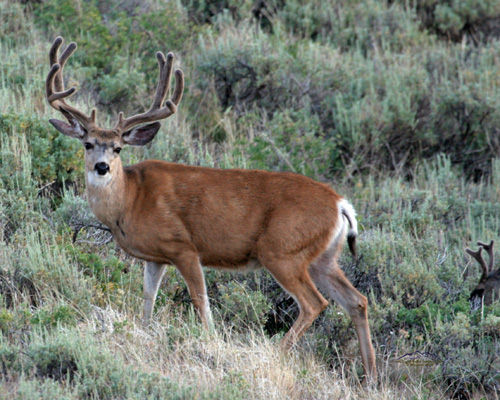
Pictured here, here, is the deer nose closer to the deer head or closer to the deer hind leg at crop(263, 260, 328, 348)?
the deer head

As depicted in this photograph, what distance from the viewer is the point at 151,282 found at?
22.4ft

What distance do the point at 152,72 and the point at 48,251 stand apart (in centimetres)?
487

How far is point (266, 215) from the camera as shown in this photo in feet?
22.0

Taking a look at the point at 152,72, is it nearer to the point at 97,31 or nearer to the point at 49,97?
the point at 97,31

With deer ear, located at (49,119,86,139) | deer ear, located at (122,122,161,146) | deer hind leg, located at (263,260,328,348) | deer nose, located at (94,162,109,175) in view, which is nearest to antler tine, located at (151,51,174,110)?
deer ear, located at (122,122,161,146)

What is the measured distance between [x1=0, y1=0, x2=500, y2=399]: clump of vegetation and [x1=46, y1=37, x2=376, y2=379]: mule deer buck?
0.29 metres

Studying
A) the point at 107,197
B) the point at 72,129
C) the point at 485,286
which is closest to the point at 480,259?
the point at 485,286

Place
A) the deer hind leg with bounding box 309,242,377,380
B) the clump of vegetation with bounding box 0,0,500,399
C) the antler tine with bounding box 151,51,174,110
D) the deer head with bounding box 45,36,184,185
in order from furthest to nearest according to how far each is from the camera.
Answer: the antler tine with bounding box 151,51,174,110, the deer head with bounding box 45,36,184,185, the deer hind leg with bounding box 309,242,377,380, the clump of vegetation with bounding box 0,0,500,399

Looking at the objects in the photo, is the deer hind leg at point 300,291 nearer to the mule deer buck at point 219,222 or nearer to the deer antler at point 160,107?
the mule deer buck at point 219,222

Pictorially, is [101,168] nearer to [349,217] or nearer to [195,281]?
[195,281]

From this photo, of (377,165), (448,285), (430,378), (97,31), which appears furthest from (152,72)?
(430,378)

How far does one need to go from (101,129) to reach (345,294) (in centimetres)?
228

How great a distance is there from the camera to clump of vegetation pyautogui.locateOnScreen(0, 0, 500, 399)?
229 inches

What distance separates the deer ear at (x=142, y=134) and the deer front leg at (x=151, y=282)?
3.22 ft
